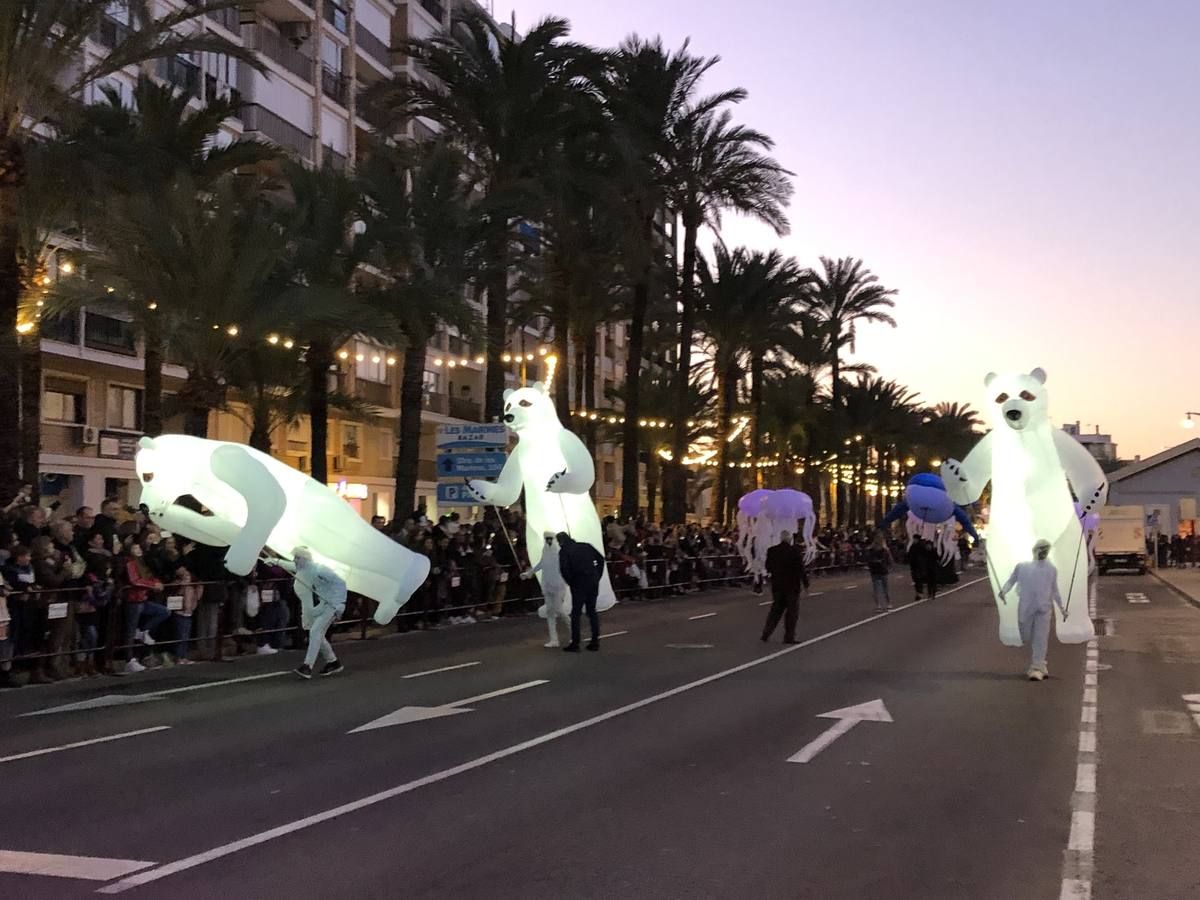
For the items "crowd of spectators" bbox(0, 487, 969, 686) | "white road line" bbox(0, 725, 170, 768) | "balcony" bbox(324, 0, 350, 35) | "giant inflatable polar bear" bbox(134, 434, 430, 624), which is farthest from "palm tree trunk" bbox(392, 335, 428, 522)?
"balcony" bbox(324, 0, 350, 35)

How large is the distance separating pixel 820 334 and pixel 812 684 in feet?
142

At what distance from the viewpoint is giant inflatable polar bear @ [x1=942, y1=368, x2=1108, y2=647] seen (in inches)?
594

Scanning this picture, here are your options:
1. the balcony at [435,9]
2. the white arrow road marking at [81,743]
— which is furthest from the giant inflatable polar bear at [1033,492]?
the balcony at [435,9]

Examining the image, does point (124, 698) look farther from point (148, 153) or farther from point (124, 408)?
point (124, 408)

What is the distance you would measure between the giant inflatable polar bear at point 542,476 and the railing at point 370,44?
3592cm

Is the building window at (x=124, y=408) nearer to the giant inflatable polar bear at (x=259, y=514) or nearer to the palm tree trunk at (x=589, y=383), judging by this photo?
the palm tree trunk at (x=589, y=383)

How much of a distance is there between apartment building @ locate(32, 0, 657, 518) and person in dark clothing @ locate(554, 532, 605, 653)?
402 inches

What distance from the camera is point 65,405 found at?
37.3m

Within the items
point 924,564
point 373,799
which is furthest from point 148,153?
point 924,564

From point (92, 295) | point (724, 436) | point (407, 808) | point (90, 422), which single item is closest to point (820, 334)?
point (724, 436)

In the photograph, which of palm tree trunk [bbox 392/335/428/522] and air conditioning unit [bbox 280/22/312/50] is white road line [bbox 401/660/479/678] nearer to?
palm tree trunk [bbox 392/335/428/522]

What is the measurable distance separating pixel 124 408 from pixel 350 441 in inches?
540

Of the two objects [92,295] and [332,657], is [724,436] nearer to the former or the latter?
[92,295]

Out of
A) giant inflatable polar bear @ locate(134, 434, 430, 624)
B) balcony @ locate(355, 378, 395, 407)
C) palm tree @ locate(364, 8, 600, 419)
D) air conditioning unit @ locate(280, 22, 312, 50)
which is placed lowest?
giant inflatable polar bear @ locate(134, 434, 430, 624)
